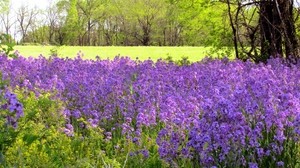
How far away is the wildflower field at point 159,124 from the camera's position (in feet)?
11.5

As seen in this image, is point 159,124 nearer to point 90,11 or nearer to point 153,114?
point 153,114

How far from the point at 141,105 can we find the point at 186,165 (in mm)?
1659

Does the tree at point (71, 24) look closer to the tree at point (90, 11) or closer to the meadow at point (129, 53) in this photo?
the tree at point (90, 11)

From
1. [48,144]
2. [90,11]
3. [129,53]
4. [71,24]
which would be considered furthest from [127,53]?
[90,11]

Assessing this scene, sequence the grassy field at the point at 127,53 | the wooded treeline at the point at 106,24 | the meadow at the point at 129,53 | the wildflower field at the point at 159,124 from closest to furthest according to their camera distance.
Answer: the wildflower field at the point at 159,124, the meadow at the point at 129,53, the grassy field at the point at 127,53, the wooded treeline at the point at 106,24

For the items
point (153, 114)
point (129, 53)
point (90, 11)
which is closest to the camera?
point (153, 114)

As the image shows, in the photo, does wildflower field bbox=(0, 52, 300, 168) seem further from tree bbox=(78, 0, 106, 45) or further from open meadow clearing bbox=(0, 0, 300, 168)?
tree bbox=(78, 0, 106, 45)

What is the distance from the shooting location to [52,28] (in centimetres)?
7419

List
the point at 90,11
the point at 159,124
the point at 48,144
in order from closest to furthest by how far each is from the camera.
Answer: the point at 48,144 → the point at 159,124 → the point at 90,11

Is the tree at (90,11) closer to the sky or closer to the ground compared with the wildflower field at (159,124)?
closer to the sky

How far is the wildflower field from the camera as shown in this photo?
350 cm

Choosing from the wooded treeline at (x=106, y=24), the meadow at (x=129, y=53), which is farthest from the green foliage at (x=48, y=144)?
the wooded treeline at (x=106, y=24)

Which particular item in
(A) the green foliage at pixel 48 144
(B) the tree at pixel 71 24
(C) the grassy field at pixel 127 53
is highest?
(B) the tree at pixel 71 24

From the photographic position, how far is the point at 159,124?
16.9 ft
